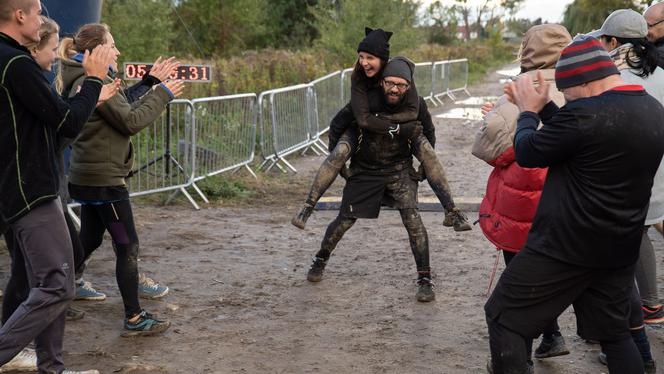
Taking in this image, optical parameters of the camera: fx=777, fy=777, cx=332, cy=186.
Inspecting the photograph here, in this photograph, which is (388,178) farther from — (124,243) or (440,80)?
(440,80)

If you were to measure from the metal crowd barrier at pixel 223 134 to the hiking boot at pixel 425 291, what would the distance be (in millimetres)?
4293

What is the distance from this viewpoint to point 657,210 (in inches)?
187

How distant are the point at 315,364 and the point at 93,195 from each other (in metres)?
1.71

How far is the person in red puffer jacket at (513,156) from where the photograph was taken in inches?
164

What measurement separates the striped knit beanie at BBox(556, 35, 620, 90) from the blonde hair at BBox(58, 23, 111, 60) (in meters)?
2.75

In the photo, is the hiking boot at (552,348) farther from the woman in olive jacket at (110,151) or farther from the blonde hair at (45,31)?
the blonde hair at (45,31)

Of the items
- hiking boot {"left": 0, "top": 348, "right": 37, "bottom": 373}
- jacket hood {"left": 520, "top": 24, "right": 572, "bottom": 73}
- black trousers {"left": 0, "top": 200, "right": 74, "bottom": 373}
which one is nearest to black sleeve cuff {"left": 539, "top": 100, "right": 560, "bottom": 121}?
jacket hood {"left": 520, "top": 24, "right": 572, "bottom": 73}

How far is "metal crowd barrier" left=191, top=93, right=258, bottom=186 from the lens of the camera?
9633 mm

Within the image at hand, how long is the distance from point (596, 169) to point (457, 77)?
26720 millimetres

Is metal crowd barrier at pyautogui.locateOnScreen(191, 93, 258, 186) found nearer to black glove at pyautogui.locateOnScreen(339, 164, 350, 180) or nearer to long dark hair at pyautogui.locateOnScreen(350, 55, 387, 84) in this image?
black glove at pyautogui.locateOnScreen(339, 164, 350, 180)

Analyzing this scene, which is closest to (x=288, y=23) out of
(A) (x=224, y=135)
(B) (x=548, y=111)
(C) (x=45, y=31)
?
(A) (x=224, y=135)

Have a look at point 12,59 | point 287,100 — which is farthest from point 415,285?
point 287,100

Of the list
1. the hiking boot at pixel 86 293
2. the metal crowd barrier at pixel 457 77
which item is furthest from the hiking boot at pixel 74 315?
the metal crowd barrier at pixel 457 77

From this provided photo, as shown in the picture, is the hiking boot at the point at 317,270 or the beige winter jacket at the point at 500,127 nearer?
the beige winter jacket at the point at 500,127
